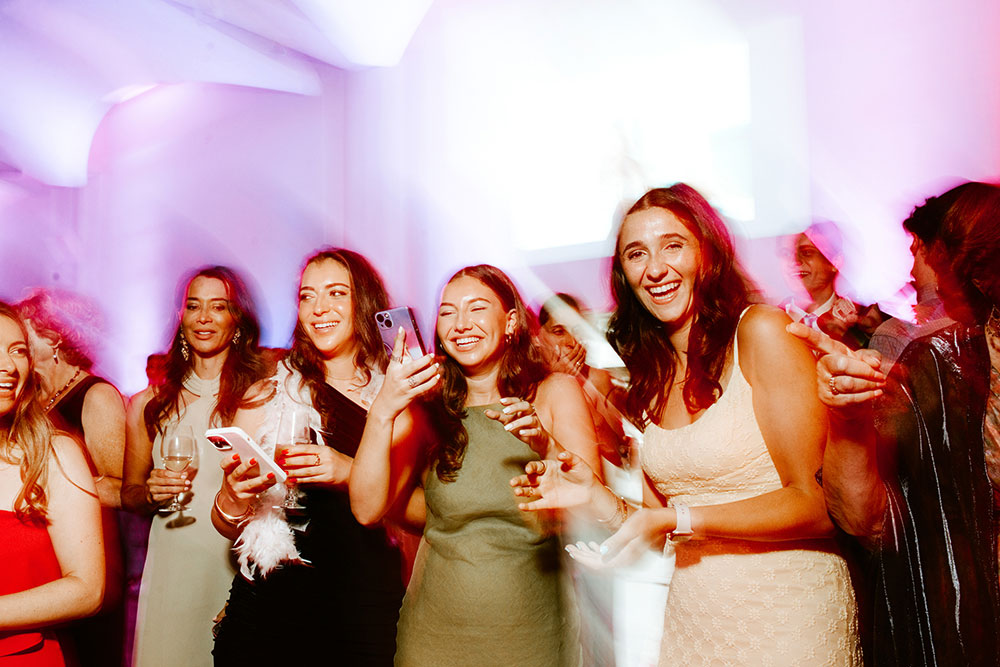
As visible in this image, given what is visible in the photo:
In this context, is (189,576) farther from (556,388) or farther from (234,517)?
(556,388)

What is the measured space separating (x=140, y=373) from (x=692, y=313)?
1829mm

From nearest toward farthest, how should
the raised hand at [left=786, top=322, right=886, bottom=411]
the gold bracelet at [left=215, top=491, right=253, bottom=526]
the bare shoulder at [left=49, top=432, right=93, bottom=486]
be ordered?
the raised hand at [left=786, top=322, right=886, bottom=411], the bare shoulder at [left=49, top=432, right=93, bottom=486], the gold bracelet at [left=215, top=491, right=253, bottom=526]

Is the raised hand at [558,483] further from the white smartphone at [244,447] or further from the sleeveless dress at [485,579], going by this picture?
the white smartphone at [244,447]

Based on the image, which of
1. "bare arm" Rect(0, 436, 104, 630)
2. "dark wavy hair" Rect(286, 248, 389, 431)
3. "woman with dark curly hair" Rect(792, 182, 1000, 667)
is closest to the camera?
"woman with dark curly hair" Rect(792, 182, 1000, 667)

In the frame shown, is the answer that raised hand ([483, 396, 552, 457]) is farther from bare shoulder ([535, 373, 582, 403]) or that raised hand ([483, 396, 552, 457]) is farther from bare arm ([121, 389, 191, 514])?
bare arm ([121, 389, 191, 514])

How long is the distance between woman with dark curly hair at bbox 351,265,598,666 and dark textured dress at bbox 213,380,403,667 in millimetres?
83

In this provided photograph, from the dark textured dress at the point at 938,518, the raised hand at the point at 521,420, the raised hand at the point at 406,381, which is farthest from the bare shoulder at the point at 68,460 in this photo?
the dark textured dress at the point at 938,518

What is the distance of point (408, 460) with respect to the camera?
1.74 meters

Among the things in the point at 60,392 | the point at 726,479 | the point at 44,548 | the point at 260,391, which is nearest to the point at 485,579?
the point at 726,479

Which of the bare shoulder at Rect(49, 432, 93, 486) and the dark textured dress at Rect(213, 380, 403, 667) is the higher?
the bare shoulder at Rect(49, 432, 93, 486)

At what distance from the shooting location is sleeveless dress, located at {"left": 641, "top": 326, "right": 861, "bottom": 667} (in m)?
1.25

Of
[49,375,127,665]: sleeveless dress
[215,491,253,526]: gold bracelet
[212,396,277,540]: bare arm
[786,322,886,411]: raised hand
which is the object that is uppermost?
[786,322,886,411]: raised hand

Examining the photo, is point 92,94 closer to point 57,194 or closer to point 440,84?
point 57,194

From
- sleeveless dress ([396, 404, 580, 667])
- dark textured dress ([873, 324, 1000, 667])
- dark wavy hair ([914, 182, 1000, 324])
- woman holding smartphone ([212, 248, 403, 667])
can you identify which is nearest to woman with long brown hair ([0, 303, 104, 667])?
woman holding smartphone ([212, 248, 403, 667])
